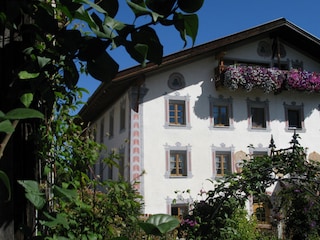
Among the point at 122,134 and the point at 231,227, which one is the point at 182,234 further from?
the point at 122,134

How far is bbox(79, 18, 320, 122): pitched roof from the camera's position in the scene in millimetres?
15820

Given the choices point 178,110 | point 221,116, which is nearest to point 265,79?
point 221,116

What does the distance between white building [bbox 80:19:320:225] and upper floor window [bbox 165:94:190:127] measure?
0.04m

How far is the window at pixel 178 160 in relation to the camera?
1636 centimetres

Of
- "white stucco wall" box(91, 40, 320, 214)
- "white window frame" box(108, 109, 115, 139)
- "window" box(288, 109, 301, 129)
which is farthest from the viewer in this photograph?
"white window frame" box(108, 109, 115, 139)

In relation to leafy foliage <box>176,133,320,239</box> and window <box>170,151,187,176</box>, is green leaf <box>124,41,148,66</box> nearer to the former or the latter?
leafy foliage <box>176,133,320,239</box>

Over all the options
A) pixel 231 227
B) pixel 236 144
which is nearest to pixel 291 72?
pixel 236 144

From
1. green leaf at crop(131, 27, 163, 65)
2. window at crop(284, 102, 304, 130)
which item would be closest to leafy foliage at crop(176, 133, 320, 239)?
green leaf at crop(131, 27, 163, 65)

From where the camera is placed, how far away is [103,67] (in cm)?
87

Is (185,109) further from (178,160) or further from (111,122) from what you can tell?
(111,122)

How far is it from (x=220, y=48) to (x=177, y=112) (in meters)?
3.12

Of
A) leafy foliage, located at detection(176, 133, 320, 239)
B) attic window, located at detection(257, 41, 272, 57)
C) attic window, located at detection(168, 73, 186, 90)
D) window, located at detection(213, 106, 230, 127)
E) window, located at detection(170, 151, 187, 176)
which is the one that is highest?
attic window, located at detection(257, 41, 272, 57)

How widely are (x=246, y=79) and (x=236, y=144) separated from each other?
8.55ft

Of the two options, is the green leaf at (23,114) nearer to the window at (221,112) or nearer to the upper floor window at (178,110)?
the upper floor window at (178,110)
